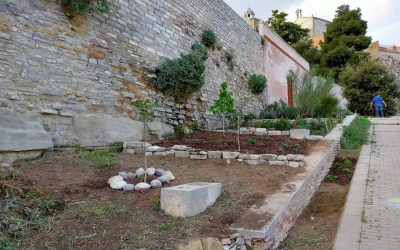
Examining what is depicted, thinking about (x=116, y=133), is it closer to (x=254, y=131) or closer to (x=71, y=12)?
(x=71, y=12)

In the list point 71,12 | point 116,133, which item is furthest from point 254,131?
point 71,12

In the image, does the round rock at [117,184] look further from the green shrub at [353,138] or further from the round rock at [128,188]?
the green shrub at [353,138]

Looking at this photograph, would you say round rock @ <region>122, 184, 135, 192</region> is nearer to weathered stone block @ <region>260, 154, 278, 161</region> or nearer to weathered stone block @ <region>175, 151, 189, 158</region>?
weathered stone block @ <region>175, 151, 189, 158</region>

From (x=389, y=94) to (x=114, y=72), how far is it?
1709 cm

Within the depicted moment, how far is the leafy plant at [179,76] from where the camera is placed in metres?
8.34

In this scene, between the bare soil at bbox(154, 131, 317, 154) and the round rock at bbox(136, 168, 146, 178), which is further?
the bare soil at bbox(154, 131, 317, 154)

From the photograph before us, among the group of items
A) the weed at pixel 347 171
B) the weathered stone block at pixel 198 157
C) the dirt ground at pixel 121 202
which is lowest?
the weed at pixel 347 171

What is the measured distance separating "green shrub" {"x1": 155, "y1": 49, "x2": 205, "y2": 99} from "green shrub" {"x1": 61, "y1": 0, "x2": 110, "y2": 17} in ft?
7.19

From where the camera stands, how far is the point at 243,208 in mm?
3961

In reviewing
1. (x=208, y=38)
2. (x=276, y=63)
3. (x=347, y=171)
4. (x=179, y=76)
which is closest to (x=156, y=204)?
(x=347, y=171)

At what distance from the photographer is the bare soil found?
680cm

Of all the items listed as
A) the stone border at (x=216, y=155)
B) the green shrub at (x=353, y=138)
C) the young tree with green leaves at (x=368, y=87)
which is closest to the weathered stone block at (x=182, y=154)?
the stone border at (x=216, y=155)

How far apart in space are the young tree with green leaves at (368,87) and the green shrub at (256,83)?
7.57m

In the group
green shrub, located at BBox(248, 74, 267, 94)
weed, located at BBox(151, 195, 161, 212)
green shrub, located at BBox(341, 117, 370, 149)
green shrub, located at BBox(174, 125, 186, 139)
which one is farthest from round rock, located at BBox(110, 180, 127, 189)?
green shrub, located at BBox(248, 74, 267, 94)
